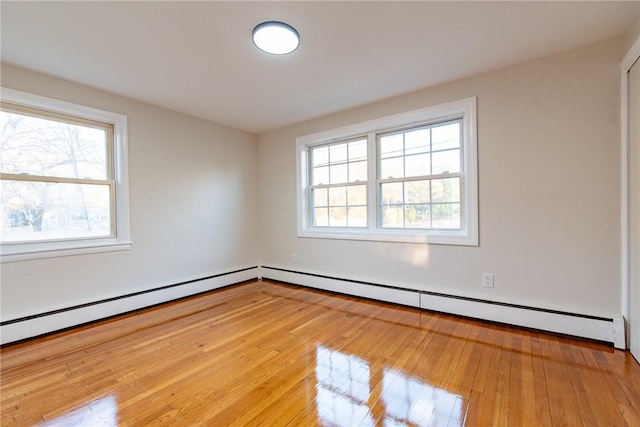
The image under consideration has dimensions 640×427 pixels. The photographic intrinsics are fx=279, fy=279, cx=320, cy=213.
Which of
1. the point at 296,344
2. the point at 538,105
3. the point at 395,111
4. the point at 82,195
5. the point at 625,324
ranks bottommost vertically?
the point at 296,344

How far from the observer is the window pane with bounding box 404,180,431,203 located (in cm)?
314

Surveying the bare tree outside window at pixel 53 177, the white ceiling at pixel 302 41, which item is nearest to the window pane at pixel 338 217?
the white ceiling at pixel 302 41

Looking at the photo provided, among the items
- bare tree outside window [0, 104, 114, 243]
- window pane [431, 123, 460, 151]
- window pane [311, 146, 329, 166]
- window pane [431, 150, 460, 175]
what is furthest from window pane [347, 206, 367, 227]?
bare tree outside window [0, 104, 114, 243]

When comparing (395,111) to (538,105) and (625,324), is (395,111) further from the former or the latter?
(625,324)

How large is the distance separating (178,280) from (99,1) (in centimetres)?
Answer: 288

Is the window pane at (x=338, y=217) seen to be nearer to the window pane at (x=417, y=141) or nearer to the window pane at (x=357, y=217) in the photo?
the window pane at (x=357, y=217)

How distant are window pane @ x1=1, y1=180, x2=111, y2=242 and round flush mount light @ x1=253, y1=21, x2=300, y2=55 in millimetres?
2313

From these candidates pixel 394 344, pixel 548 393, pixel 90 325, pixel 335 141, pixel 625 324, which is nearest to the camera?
pixel 548 393

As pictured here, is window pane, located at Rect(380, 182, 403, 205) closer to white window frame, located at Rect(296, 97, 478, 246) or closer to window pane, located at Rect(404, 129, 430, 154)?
white window frame, located at Rect(296, 97, 478, 246)

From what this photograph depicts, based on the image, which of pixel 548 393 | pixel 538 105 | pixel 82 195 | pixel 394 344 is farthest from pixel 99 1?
pixel 548 393

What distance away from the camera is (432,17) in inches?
75.2

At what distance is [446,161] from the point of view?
9.87 feet

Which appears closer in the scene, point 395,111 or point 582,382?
point 582,382

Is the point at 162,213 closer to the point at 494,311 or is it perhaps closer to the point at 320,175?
the point at 320,175
